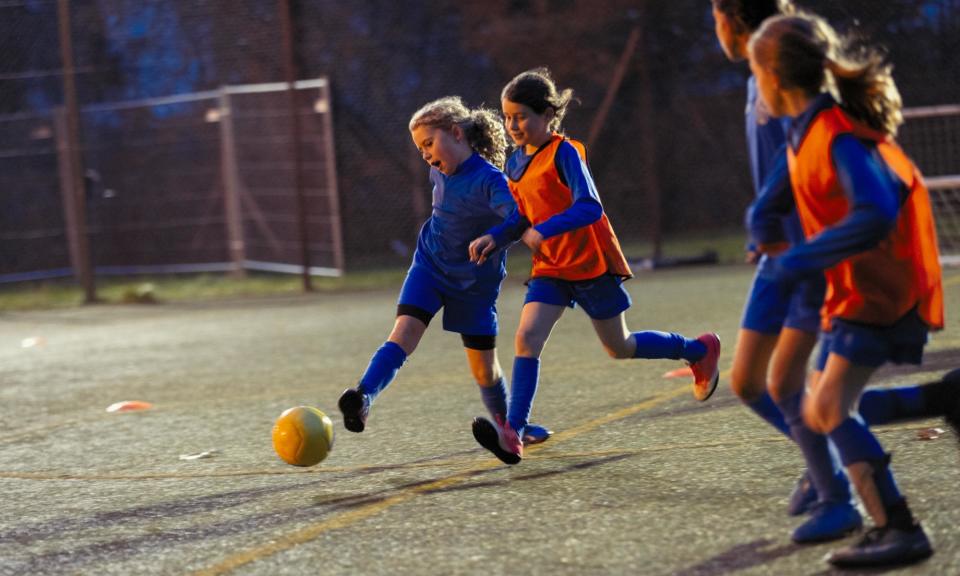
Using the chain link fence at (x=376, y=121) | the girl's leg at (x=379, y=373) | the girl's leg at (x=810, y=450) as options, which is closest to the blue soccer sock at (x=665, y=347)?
the girl's leg at (x=379, y=373)

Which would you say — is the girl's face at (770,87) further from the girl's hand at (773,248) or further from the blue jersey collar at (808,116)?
the girl's hand at (773,248)

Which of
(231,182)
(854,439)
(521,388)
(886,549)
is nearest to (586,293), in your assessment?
(521,388)

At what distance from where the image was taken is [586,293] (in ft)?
18.9

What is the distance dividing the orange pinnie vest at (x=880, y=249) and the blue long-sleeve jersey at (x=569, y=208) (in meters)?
1.72

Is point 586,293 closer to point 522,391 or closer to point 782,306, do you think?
point 522,391

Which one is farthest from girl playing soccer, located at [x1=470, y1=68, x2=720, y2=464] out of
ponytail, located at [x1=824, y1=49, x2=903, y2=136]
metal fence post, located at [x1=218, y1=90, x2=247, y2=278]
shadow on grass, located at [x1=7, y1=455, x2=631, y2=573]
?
metal fence post, located at [x1=218, y1=90, x2=247, y2=278]

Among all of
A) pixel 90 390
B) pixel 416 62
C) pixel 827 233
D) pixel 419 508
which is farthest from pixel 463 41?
pixel 827 233

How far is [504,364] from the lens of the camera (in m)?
8.76

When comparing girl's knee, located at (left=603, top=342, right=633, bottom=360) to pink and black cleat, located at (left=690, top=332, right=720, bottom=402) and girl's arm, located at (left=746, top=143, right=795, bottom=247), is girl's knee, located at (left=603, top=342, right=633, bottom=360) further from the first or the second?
girl's arm, located at (left=746, top=143, right=795, bottom=247)

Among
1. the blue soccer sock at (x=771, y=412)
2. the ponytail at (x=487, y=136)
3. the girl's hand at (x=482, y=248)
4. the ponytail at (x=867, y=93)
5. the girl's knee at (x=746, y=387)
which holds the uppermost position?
the ponytail at (x=867, y=93)

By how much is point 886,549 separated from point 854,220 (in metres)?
0.88

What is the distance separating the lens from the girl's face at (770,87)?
3.80 m

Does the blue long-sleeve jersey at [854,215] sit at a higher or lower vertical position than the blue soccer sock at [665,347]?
higher

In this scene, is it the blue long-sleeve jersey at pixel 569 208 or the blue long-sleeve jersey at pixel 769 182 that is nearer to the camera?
the blue long-sleeve jersey at pixel 769 182
